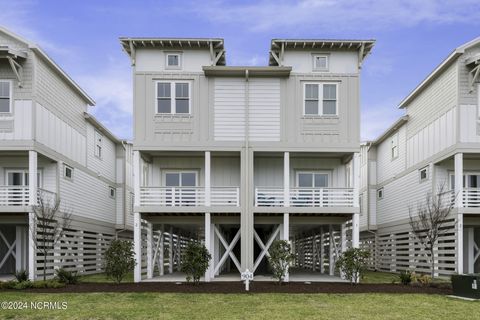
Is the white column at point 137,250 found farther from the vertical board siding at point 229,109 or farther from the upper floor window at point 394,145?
the upper floor window at point 394,145

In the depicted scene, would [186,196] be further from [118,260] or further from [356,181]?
[356,181]

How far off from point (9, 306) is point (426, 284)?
15326mm

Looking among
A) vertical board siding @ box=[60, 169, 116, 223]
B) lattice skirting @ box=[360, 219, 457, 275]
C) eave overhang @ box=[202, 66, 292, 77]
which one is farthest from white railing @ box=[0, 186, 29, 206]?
lattice skirting @ box=[360, 219, 457, 275]

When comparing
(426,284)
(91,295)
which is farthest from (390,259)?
(91,295)

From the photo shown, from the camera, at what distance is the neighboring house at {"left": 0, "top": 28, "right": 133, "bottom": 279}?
21.6 m

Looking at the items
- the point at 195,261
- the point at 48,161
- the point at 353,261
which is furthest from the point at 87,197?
the point at 353,261

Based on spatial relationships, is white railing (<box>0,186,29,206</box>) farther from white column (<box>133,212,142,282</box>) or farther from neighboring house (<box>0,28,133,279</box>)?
white column (<box>133,212,142,282</box>)

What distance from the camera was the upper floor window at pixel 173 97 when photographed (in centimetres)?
2269

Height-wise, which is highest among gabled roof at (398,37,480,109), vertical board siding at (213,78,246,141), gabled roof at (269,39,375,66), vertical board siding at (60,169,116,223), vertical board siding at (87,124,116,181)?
gabled roof at (269,39,375,66)

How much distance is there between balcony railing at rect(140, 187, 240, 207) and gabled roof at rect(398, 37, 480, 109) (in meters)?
11.6

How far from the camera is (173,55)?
2289 centimetres

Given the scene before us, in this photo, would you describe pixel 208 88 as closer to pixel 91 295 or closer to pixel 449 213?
pixel 91 295

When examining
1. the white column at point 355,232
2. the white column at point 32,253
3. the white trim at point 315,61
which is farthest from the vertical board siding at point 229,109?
the white column at point 32,253

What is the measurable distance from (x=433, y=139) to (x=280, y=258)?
11345 mm
